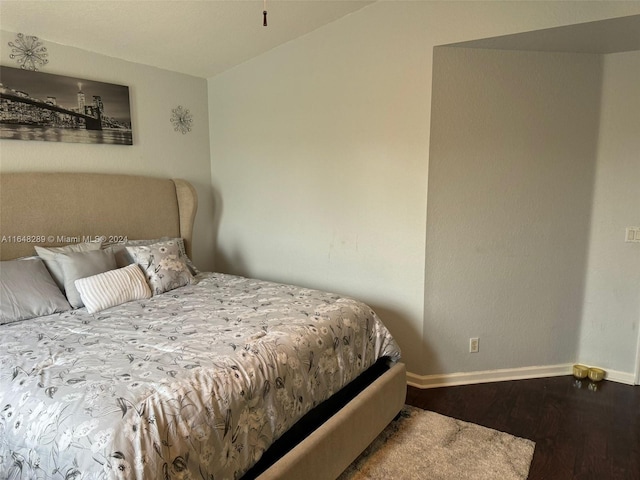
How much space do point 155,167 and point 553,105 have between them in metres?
3.13

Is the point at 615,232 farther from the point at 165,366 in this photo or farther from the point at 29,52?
the point at 29,52

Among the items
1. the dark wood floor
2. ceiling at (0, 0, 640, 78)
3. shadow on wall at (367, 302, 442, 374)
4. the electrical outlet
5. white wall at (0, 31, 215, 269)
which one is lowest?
the dark wood floor

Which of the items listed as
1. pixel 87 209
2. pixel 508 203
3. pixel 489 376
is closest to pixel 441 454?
pixel 489 376

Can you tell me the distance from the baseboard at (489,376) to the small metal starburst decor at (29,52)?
3354 mm

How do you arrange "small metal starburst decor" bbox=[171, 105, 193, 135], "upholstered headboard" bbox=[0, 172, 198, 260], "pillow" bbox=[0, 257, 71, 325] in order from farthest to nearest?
"small metal starburst decor" bbox=[171, 105, 193, 135]
"upholstered headboard" bbox=[0, 172, 198, 260]
"pillow" bbox=[0, 257, 71, 325]

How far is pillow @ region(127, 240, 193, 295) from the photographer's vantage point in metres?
2.73

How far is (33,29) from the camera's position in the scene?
2.54 m

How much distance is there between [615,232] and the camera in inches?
114

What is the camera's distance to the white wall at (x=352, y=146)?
2682 millimetres

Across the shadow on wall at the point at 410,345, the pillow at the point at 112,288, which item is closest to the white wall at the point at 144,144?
the pillow at the point at 112,288

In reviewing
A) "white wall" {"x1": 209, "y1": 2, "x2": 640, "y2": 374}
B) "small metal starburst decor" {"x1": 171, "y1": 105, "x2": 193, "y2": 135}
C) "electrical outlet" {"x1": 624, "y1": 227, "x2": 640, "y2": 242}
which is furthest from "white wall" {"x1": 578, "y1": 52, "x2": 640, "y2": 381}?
"small metal starburst decor" {"x1": 171, "y1": 105, "x2": 193, "y2": 135}

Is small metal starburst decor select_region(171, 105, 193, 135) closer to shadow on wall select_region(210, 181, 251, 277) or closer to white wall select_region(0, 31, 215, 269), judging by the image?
white wall select_region(0, 31, 215, 269)

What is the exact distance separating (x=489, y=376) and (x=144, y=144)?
3.29m

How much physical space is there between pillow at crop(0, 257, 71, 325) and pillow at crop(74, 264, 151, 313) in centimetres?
13
